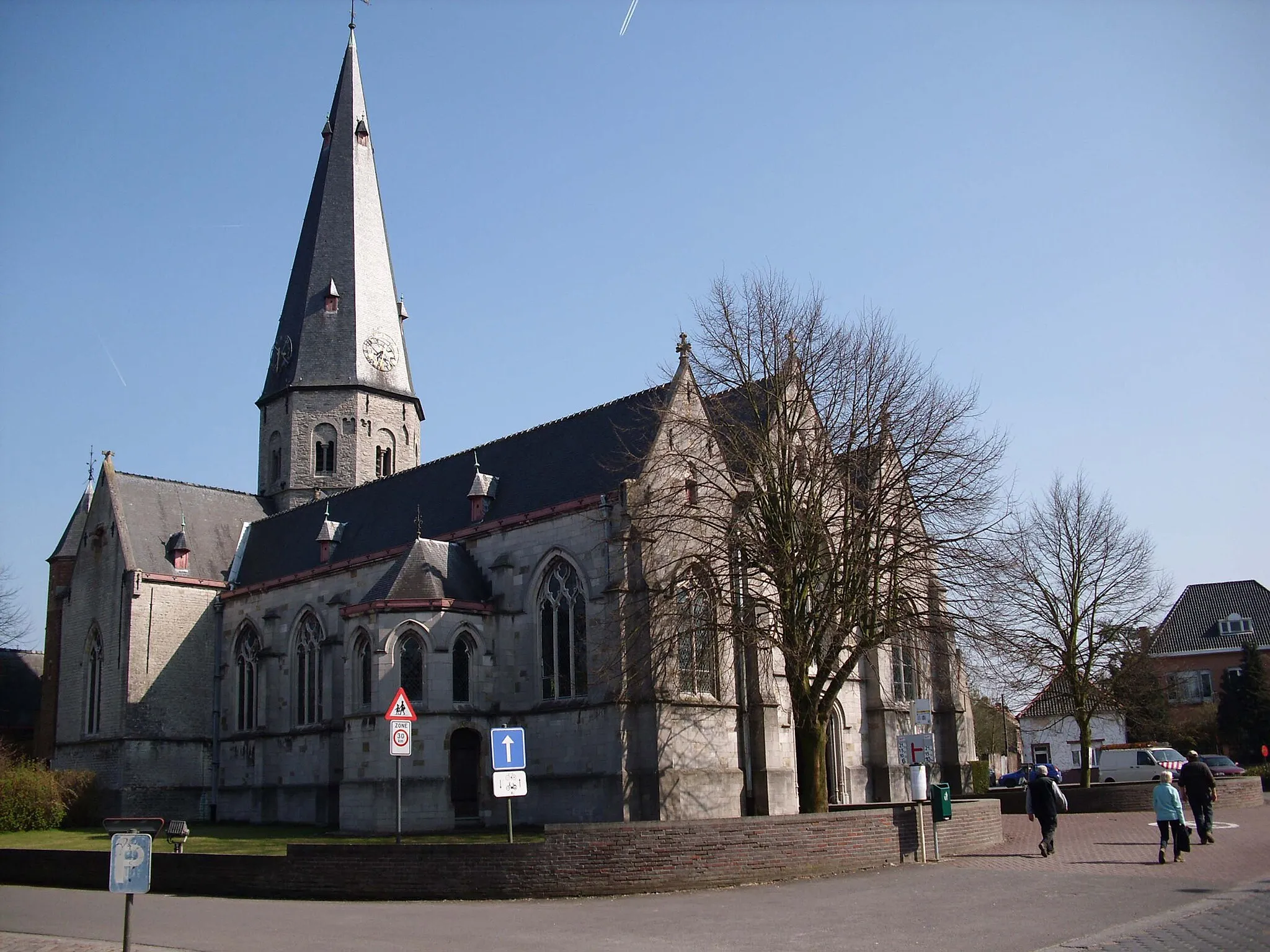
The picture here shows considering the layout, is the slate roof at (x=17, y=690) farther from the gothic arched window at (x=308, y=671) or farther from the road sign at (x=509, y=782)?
the road sign at (x=509, y=782)

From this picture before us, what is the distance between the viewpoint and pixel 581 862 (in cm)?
1702

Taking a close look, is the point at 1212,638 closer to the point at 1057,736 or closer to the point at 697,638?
the point at 1057,736

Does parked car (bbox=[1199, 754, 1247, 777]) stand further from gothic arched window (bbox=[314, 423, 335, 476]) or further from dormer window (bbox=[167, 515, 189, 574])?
dormer window (bbox=[167, 515, 189, 574])

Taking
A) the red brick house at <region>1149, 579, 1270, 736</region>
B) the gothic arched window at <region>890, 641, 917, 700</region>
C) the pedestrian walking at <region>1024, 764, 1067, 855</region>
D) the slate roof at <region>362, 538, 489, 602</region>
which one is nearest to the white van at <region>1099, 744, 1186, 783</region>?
the gothic arched window at <region>890, 641, 917, 700</region>

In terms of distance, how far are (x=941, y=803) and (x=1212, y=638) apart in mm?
51565

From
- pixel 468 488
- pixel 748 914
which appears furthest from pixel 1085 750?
pixel 748 914

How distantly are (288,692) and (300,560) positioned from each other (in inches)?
196

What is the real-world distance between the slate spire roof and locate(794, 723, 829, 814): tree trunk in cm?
2961

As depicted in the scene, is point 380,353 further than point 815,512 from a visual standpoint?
Yes

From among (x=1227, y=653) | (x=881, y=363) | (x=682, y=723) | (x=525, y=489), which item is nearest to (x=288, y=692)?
(x=525, y=489)

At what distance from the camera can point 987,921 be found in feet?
44.0

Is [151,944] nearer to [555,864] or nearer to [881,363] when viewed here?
[555,864]

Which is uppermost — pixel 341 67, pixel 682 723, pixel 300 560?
pixel 341 67

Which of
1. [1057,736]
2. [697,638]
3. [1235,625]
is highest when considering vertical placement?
[1235,625]
